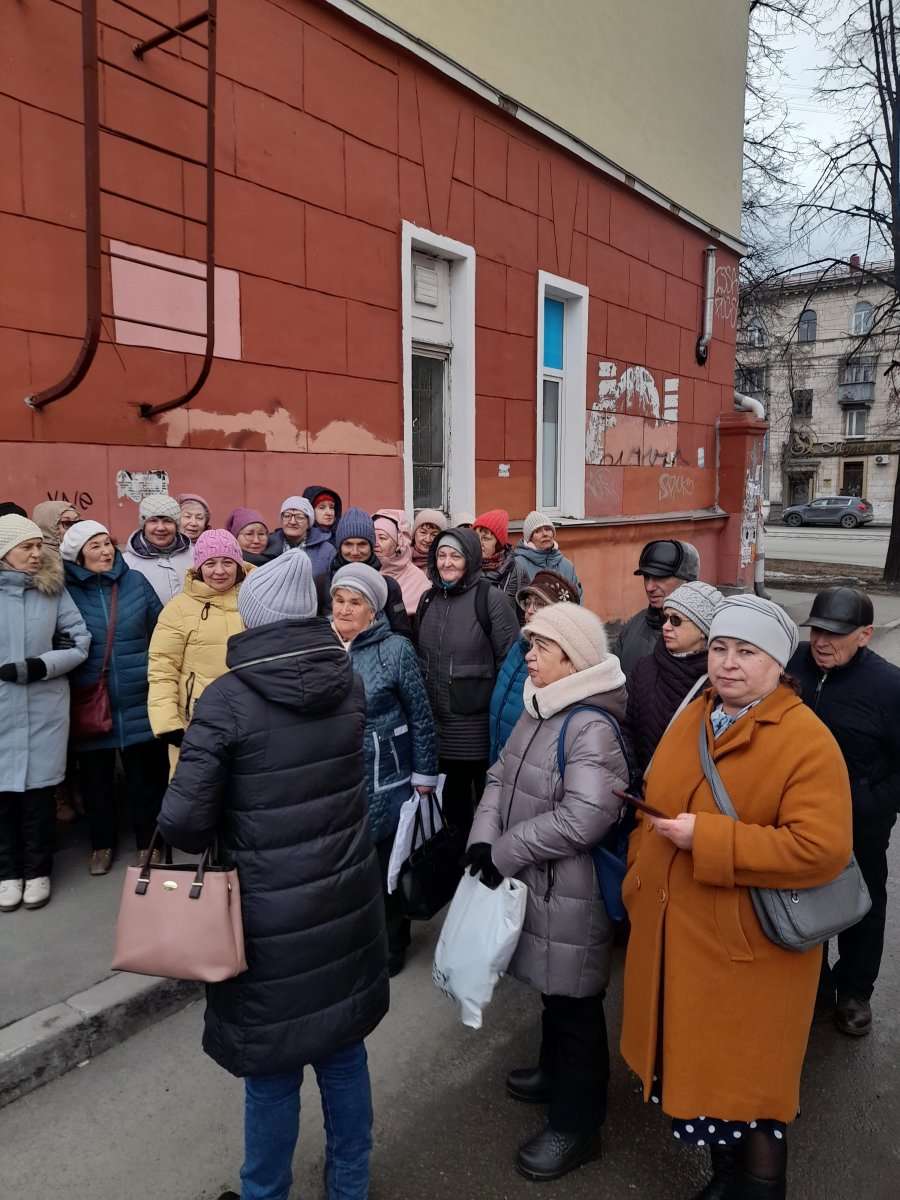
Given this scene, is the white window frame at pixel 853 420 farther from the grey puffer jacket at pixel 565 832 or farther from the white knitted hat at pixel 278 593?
the white knitted hat at pixel 278 593

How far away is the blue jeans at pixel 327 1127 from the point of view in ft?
6.75

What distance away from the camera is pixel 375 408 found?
6.83 metres

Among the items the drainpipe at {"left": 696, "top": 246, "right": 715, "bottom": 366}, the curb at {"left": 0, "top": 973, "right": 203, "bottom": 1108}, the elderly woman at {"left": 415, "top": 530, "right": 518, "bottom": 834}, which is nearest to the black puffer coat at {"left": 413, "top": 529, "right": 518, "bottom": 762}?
the elderly woman at {"left": 415, "top": 530, "right": 518, "bottom": 834}

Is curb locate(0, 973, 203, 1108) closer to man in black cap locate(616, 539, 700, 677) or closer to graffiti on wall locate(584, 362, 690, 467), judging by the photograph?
man in black cap locate(616, 539, 700, 677)

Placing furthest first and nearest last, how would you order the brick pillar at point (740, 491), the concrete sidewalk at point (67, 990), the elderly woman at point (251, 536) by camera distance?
the brick pillar at point (740, 491) → the elderly woman at point (251, 536) → the concrete sidewalk at point (67, 990)

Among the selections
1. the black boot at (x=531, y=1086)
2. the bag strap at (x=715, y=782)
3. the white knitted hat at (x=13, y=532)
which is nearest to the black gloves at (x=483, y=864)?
the bag strap at (x=715, y=782)

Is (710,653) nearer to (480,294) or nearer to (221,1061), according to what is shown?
(221,1061)

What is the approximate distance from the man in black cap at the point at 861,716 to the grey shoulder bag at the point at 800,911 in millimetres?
897

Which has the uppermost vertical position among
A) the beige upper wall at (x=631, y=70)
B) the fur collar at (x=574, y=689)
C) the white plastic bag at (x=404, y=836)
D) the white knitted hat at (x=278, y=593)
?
the beige upper wall at (x=631, y=70)

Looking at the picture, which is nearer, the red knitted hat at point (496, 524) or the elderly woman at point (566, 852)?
the elderly woman at point (566, 852)

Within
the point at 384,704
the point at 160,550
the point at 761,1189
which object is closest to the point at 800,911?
the point at 761,1189

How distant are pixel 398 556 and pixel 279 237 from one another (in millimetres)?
2631

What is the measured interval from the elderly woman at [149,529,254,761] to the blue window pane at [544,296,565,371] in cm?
618

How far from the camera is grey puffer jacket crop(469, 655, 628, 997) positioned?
7.67 feet
